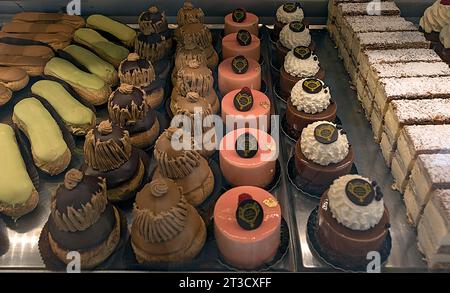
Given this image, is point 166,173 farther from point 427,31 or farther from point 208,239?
point 427,31

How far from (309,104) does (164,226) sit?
1.33 m

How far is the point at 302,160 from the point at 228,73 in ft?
3.34

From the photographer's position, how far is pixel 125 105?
302 cm

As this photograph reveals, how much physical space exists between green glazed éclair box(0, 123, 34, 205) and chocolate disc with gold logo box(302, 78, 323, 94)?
1815 mm

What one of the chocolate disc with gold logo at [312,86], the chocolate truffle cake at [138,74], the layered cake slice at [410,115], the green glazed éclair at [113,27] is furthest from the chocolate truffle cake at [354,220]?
the green glazed éclair at [113,27]

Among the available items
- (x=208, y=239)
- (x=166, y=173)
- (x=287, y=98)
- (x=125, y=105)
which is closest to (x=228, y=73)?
(x=287, y=98)

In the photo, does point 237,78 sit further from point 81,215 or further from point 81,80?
point 81,215

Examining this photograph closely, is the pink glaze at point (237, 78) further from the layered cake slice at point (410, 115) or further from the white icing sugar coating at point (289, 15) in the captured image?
the layered cake slice at point (410, 115)

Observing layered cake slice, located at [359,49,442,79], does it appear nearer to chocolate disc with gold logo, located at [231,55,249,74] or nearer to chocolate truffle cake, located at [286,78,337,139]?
chocolate truffle cake, located at [286,78,337,139]

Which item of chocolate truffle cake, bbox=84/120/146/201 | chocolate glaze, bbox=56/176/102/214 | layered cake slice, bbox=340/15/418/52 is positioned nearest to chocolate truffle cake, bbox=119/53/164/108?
chocolate truffle cake, bbox=84/120/146/201

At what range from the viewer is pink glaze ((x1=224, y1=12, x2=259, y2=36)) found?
4086 mm
